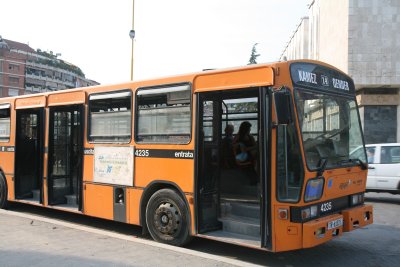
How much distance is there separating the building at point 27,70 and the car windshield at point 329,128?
10634 centimetres

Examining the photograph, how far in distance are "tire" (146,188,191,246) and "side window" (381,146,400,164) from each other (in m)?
8.18

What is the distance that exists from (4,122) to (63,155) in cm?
212

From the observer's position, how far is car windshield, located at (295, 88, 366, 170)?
601 centimetres

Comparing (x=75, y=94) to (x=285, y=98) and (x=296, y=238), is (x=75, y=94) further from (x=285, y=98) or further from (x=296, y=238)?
(x=296, y=238)

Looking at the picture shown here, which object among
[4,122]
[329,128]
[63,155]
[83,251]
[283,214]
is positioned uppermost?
[4,122]

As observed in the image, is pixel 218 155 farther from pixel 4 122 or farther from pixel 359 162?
pixel 4 122

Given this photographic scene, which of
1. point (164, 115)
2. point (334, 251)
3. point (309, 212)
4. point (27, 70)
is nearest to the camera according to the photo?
point (309, 212)

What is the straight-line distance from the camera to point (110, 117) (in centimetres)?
834

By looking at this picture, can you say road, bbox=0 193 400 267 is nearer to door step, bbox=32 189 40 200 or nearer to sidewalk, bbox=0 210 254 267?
sidewalk, bbox=0 210 254 267

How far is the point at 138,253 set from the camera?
636 centimetres

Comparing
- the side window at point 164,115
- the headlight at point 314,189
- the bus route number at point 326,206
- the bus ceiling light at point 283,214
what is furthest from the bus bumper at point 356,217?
the side window at point 164,115

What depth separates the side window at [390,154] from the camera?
12828 millimetres

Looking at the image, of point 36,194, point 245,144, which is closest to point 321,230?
point 245,144

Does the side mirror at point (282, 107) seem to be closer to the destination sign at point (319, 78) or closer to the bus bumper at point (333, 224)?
the destination sign at point (319, 78)
